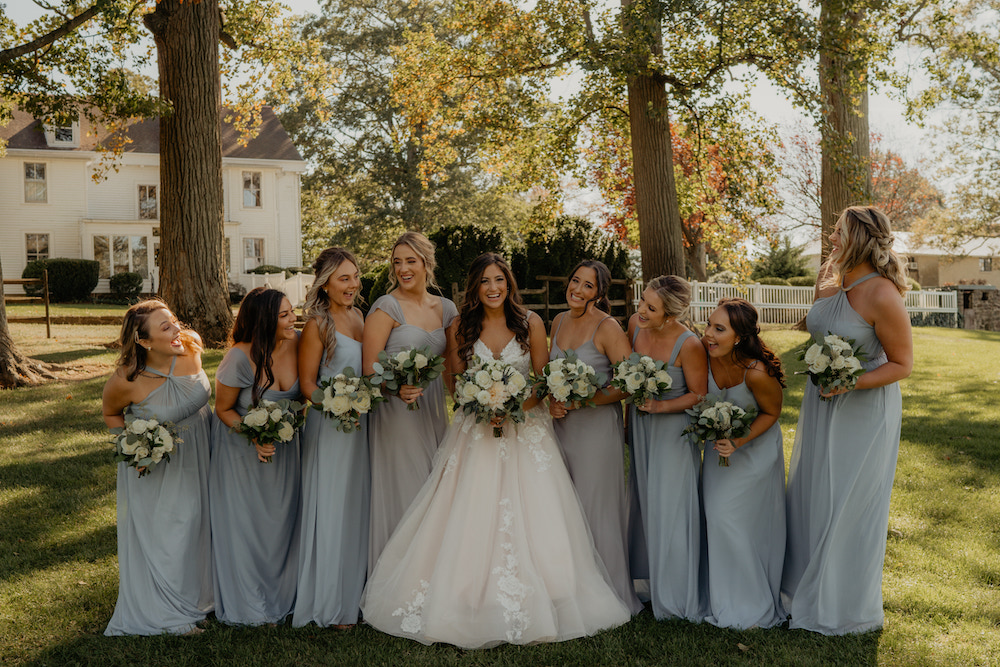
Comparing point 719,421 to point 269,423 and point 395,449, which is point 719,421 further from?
point 269,423

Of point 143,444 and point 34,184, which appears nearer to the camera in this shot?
point 143,444

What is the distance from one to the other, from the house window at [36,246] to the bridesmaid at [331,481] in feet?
99.2

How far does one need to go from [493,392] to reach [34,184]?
31.5m

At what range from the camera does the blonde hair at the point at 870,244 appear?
4.33 metres

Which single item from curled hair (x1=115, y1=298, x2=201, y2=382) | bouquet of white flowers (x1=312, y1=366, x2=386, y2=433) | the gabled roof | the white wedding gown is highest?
the gabled roof

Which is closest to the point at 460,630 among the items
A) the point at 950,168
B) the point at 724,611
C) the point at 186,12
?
the point at 724,611

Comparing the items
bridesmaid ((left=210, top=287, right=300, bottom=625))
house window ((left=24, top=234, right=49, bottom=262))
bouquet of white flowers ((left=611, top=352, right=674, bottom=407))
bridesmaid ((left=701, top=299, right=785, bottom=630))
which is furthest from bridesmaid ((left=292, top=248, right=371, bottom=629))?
house window ((left=24, top=234, right=49, bottom=262))

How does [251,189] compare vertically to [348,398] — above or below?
above

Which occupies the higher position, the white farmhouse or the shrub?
the white farmhouse

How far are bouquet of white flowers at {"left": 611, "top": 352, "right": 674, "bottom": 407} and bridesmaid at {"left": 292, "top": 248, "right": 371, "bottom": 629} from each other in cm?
164

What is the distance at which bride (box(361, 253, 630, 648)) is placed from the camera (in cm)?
439

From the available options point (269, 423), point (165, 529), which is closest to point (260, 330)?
point (269, 423)

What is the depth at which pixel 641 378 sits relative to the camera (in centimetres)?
455

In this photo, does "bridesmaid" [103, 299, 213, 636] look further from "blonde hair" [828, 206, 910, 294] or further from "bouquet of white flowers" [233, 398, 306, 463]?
"blonde hair" [828, 206, 910, 294]
